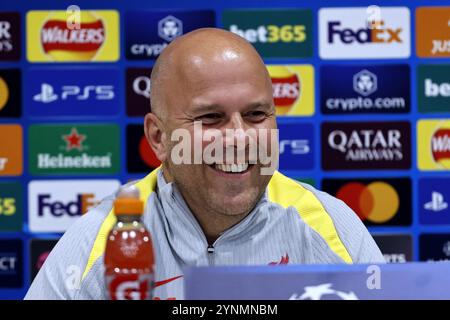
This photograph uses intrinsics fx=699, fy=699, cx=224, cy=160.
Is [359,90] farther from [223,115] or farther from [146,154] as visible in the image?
[223,115]

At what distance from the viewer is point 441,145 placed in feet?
7.98

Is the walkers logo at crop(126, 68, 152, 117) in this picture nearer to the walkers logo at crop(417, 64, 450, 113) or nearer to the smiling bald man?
the walkers logo at crop(417, 64, 450, 113)

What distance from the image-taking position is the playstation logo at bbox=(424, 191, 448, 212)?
246 centimetres

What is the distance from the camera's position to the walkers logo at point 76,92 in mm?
2416

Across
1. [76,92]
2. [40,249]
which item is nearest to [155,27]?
[76,92]

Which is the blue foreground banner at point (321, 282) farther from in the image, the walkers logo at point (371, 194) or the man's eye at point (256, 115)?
the walkers logo at point (371, 194)

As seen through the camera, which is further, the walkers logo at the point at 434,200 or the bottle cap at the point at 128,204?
the walkers logo at the point at 434,200

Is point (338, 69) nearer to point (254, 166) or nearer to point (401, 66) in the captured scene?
point (401, 66)

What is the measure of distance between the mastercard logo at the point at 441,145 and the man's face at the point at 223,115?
147 centimetres

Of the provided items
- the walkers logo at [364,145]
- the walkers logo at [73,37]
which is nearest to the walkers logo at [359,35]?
the walkers logo at [364,145]

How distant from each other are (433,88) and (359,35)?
32 centimetres

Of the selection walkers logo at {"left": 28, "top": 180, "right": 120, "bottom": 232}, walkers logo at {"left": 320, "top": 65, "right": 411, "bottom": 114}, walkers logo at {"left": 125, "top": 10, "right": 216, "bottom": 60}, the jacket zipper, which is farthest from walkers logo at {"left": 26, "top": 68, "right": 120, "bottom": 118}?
the jacket zipper
